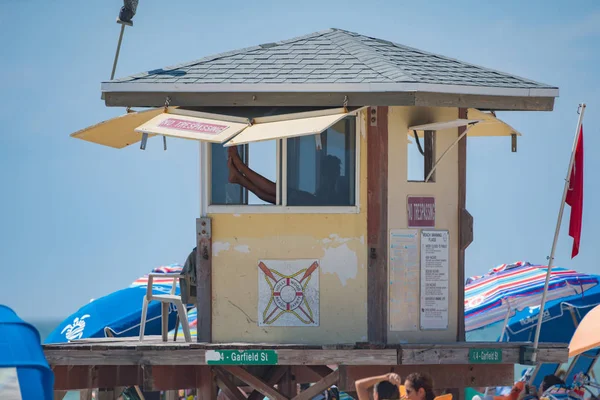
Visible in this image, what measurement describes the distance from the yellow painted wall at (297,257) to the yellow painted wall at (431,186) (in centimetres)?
36

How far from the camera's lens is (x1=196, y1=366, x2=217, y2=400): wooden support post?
14.7m

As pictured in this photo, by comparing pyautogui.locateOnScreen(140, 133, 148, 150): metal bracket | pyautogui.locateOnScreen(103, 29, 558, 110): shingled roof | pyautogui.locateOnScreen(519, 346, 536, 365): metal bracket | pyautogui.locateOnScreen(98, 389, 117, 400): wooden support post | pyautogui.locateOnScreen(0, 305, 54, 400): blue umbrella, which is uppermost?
pyautogui.locateOnScreen(103, 29, 558, 110): shingled roof

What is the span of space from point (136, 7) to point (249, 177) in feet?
9.81

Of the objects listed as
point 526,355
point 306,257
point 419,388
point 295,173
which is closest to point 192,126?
point 295,173

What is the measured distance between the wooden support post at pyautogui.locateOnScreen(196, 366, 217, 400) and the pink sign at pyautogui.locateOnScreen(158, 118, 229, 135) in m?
3.07

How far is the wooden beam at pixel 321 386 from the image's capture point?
13891 millimetres

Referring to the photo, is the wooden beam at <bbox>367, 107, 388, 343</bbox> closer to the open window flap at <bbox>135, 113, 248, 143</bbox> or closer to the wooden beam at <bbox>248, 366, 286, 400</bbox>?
the open window flap at <bbox>135, 113, 248, 143</bbox>

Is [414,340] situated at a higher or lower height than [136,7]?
lower

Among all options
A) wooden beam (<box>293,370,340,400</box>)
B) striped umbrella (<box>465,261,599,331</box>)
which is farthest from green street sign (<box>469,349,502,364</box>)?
striped umbrella (<box>465,261,599,331</box>)

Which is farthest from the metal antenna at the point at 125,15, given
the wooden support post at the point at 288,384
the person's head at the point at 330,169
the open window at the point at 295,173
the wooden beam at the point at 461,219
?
the wooden support post at the point at 288,384

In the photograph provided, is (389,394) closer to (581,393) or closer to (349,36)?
(581,393)

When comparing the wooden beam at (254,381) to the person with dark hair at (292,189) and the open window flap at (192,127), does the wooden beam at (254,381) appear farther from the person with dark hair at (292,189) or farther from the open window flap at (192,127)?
the open window flap at (192,127)

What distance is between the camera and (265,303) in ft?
45.0

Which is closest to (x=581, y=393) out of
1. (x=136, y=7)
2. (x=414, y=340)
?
(x=414, y=340)
